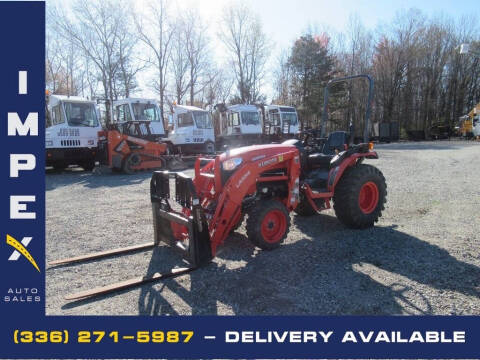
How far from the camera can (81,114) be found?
46.2 feet

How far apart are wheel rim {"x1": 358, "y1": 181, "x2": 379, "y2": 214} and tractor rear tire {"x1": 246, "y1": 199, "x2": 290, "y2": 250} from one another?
1.56m

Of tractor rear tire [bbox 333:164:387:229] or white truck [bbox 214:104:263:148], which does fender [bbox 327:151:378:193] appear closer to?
tractor rear tire [bbox 333:164:387:229]

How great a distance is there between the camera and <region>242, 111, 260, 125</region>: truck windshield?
20172 mm

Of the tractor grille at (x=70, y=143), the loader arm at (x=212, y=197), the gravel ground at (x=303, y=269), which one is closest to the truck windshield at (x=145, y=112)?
the tractor grille at (x=70, y=143)

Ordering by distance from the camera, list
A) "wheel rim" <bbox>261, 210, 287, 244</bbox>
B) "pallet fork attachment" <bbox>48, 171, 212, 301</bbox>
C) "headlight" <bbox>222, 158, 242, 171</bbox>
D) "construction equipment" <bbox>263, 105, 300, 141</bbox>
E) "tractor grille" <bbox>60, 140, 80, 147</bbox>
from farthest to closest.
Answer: "construction equipment" <bbox>263, 105, 300, 141</bbox> < "tractor grille" <bbox>60, 140, 80, 147</bbox> < "wheel rim" <bbox>261, 210, 287, 244</bbox> < "headlight" <bbox>222, 158, 242, 171</bbox> < "pallet fork attachment" <bbox>48, 171, 212, 301</bbox>

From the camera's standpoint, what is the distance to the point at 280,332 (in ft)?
7.96

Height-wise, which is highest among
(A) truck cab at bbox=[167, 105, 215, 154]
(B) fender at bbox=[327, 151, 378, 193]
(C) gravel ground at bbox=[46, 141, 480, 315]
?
(A) truck cab at bbox=[167, 105, 215, 154]

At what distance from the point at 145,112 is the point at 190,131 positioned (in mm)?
2370

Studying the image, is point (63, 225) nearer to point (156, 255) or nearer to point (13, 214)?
point (156, 255)

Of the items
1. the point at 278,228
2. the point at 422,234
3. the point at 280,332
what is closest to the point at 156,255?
the point at 278,228

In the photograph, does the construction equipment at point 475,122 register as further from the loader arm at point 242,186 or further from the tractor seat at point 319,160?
the loader arm at point 242,186

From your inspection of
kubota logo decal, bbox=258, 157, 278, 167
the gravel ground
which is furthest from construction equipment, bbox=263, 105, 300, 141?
kubota logo decal, bbox=258, 157, 278, 167

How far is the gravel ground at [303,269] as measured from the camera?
2959 millimetres

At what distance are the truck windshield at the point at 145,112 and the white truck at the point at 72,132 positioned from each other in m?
1.59
